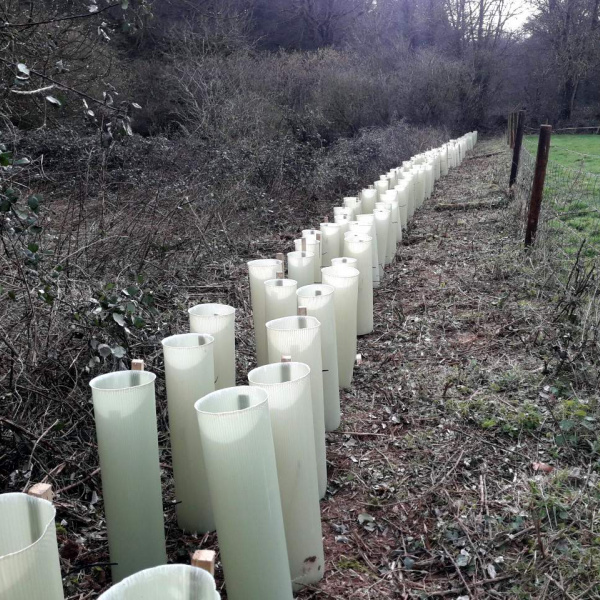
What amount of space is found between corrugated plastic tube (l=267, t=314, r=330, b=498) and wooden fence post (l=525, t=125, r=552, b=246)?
3566 millimetres

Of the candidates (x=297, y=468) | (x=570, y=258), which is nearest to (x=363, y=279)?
(x=570, y=258)

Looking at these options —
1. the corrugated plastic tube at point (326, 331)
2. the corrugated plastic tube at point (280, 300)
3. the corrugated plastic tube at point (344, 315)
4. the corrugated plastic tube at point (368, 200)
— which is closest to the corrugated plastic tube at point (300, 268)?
the corrugated plastic tube at point (344, 315)

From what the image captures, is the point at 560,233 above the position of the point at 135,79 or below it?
below

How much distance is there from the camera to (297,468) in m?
1.79

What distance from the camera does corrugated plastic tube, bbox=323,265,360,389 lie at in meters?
3.15

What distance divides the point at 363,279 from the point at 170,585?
296 cm

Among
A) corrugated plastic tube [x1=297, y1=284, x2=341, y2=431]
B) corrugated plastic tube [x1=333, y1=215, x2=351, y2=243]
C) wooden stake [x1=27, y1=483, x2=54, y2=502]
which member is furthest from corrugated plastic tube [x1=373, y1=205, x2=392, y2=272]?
wooden stake [x1=27, y1=483, x2=54, y2=502]

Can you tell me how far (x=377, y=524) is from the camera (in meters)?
2.19

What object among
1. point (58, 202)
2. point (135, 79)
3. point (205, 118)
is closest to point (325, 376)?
point (58, 202)

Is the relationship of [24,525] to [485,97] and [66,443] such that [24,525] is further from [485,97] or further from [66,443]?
[485,97]

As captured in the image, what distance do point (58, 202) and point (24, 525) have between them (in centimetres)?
715

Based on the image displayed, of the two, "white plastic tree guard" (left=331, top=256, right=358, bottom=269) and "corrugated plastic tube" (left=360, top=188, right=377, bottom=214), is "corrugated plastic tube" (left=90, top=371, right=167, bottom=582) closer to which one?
"white plastic tree guard" (left=331, top=256, right=358, bottom=269)

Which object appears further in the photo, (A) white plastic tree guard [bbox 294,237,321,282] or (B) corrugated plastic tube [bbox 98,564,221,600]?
(A) white plastic tree guard [bbox 294,237,321,282]

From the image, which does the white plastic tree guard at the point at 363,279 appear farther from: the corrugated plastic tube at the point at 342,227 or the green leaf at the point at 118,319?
the green leaf at the point at 118,319
